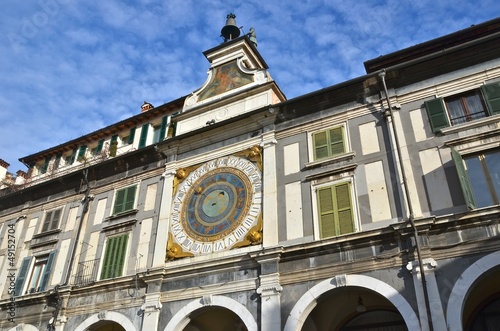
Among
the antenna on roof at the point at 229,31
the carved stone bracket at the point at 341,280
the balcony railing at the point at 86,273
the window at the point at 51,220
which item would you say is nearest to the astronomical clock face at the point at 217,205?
the carved stone bracket at the point at 341,280

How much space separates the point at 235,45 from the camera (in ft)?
74.1

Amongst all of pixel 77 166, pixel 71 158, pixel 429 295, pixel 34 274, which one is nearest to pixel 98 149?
pixel 77 166

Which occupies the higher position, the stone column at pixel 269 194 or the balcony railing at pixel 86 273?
the stone column at pixel 269 194

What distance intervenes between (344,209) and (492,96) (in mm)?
6091

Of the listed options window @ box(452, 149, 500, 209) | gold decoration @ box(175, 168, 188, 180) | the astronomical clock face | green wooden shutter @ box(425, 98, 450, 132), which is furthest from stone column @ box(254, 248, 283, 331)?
green wooden shutter @ box(425, 98, 450, 132)

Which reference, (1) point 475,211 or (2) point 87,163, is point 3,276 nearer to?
(2) point 87,163

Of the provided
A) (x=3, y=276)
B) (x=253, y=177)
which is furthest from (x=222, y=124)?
(x=3, y=276)

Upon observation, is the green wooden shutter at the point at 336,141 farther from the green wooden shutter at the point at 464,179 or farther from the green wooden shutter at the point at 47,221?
the green wooden shutter at the point at 47,221

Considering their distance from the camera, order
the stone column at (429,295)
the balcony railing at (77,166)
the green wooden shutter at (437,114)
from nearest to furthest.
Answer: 1. the stone column at (429,295)
2. the green wooden shutter at (437,114)
3. the balcony railing at (77,166)

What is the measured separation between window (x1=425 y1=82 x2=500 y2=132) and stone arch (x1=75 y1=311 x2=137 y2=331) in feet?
42.9

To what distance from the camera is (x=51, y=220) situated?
23109 millimetres

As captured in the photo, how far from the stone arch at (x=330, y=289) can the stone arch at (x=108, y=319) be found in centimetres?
646

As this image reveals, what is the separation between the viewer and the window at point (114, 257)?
1912 centimetres

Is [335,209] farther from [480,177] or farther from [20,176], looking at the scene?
[20,176]
